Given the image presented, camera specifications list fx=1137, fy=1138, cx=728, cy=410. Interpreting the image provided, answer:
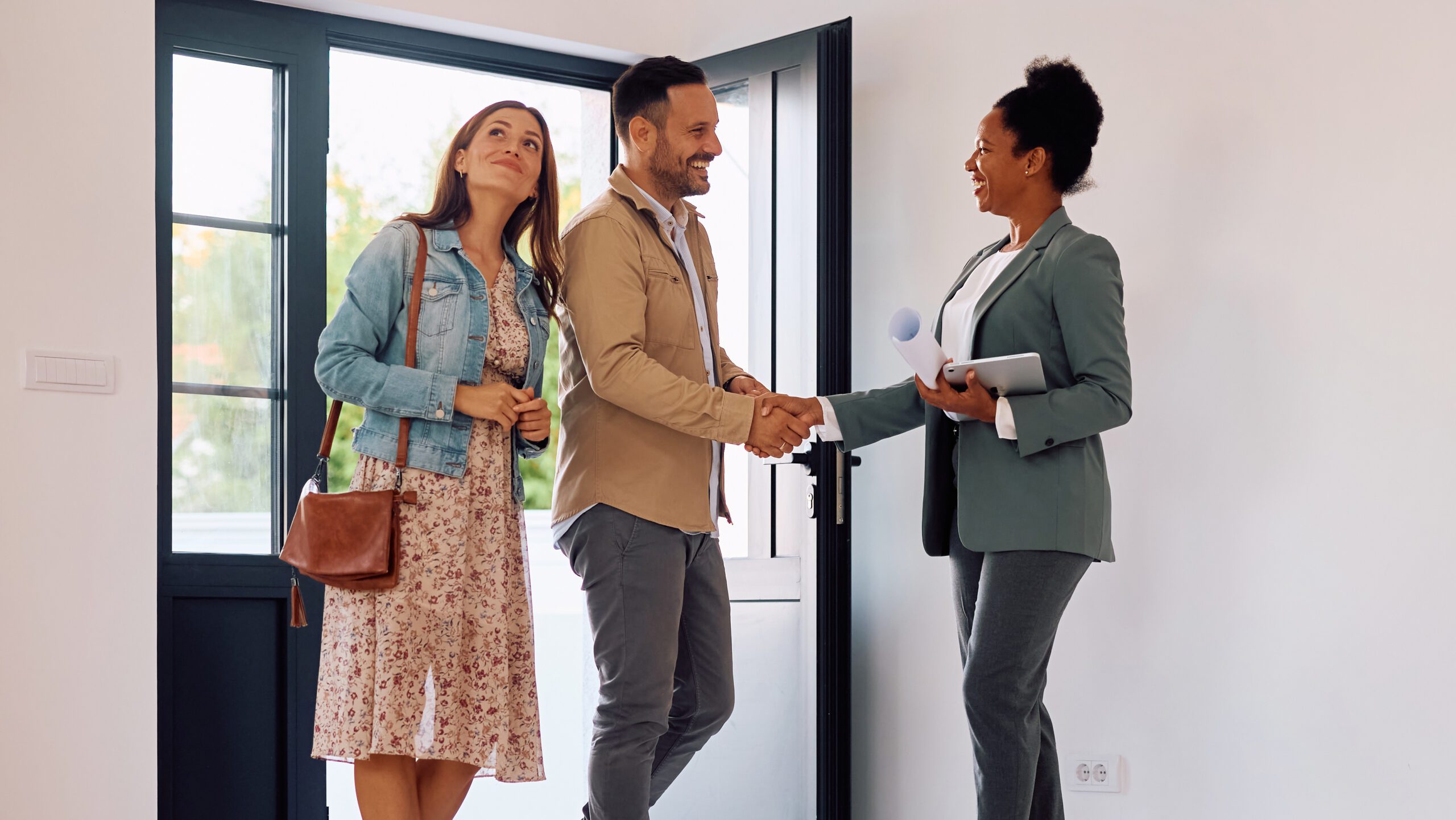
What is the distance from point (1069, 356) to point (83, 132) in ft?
6.80

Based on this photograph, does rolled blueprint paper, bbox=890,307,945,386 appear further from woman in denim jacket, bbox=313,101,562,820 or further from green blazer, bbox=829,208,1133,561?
woman in denim jacket, bbox=313,101,562,820

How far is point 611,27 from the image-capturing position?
3.44 meters

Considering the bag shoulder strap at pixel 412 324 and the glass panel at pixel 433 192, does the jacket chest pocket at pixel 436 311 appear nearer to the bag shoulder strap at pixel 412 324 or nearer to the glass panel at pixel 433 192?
the bag shoulder strap at pixel 412 324

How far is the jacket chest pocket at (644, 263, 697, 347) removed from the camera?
2199 mm

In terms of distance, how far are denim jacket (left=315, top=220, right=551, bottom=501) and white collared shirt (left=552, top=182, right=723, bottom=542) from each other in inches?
14.7

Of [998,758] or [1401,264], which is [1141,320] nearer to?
[1401,264]

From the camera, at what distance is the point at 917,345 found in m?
1.96

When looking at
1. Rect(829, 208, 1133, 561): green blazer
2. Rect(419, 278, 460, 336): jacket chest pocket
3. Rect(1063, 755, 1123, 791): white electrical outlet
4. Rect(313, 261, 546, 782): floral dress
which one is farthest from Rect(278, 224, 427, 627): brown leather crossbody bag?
Rect(1063, 755, 1123, 791): white electrical outlet

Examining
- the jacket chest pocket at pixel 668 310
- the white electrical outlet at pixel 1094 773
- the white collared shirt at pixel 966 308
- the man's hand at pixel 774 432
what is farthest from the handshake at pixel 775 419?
the white electrical outlet at pixel 1094 773

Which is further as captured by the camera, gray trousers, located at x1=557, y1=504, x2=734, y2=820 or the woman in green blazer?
gray trousers, located at x1=557, y1=504, x2=734, y2=820

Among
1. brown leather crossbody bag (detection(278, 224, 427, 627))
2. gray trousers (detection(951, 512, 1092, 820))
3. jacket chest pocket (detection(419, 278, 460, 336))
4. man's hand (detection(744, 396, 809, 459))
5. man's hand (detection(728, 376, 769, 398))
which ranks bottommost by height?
gray trousers (detection(951, 512, 1092, 820))

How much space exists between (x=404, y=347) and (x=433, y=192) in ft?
3.09

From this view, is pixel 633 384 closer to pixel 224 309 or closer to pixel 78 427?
pixel 78 427

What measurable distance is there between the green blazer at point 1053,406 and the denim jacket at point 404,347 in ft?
2.64
